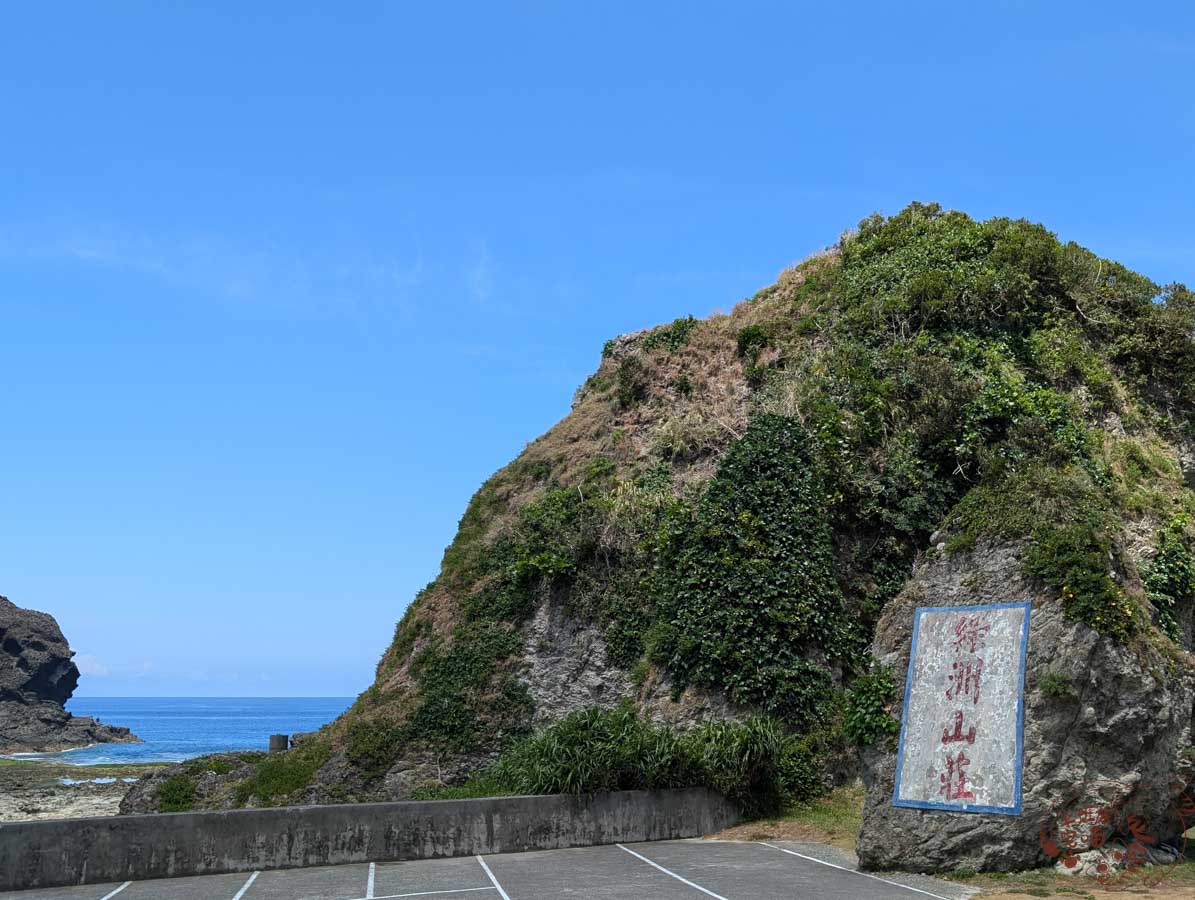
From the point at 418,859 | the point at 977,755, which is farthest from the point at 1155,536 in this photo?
the point at 418,859

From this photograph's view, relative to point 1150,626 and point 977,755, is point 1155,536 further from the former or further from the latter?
point 977,755

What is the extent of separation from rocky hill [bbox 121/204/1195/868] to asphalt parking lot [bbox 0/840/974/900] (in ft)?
5.86

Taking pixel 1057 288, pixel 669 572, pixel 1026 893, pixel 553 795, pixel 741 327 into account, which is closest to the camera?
pixel 1026 893

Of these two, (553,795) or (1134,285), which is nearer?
(553,795)

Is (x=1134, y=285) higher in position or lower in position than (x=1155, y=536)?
higher

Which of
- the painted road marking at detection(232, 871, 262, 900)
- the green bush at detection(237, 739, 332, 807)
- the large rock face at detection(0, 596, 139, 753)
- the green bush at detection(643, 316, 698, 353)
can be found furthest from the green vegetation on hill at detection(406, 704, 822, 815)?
the large rock face at detection(0, 596, 139, 753)

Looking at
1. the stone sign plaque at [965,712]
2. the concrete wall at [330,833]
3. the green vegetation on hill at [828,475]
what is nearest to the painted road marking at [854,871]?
the stone sign plaque at [965,712]

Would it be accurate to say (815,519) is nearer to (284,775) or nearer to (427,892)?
(427,892)

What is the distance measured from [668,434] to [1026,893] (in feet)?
50.5

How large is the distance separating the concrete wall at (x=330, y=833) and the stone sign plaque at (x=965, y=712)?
3.89 m

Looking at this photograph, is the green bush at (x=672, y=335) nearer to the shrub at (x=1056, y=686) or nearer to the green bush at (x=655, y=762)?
the green bush at (x=655, y=762)

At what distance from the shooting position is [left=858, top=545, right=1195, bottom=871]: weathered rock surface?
12.1 meters

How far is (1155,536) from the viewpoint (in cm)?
1767

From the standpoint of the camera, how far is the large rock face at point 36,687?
2948 inches
